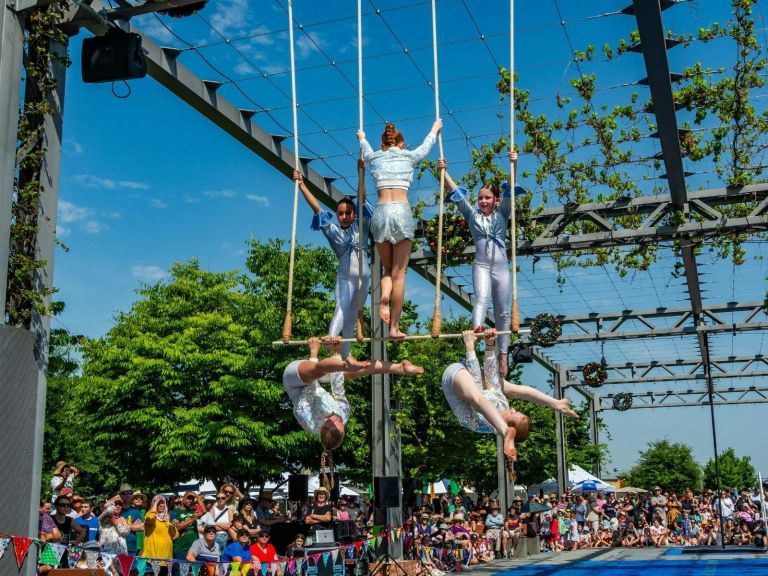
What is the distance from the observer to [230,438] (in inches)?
800

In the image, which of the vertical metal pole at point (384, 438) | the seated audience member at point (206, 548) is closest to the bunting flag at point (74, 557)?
the seated audience member at point (206, 548)

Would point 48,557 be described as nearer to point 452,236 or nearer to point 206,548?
point 206,548

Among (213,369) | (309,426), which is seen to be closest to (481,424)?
(309,426)

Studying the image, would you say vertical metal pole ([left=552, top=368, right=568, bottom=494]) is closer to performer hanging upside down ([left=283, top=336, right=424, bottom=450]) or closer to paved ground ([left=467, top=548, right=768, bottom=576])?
paved ground ([left=467, top=548, right=768, bottom=576])

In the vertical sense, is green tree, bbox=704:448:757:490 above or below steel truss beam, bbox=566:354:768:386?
below

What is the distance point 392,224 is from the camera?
7207 millimetres

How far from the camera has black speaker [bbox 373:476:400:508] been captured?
11156 mm

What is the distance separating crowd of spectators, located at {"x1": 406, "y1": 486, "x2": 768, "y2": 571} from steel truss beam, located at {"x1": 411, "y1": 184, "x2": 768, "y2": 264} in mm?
6304

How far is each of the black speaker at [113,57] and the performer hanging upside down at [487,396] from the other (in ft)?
11.0

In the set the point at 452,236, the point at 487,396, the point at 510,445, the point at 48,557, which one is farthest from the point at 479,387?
the point at 452,236

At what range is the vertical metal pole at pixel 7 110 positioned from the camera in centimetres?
667

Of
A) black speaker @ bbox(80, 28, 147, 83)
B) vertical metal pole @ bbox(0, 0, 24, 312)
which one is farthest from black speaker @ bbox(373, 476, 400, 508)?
black speaker @ bbox(80, 28, 147, 83)

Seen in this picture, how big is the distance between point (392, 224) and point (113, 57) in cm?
257

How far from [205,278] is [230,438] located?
850 centimetres
